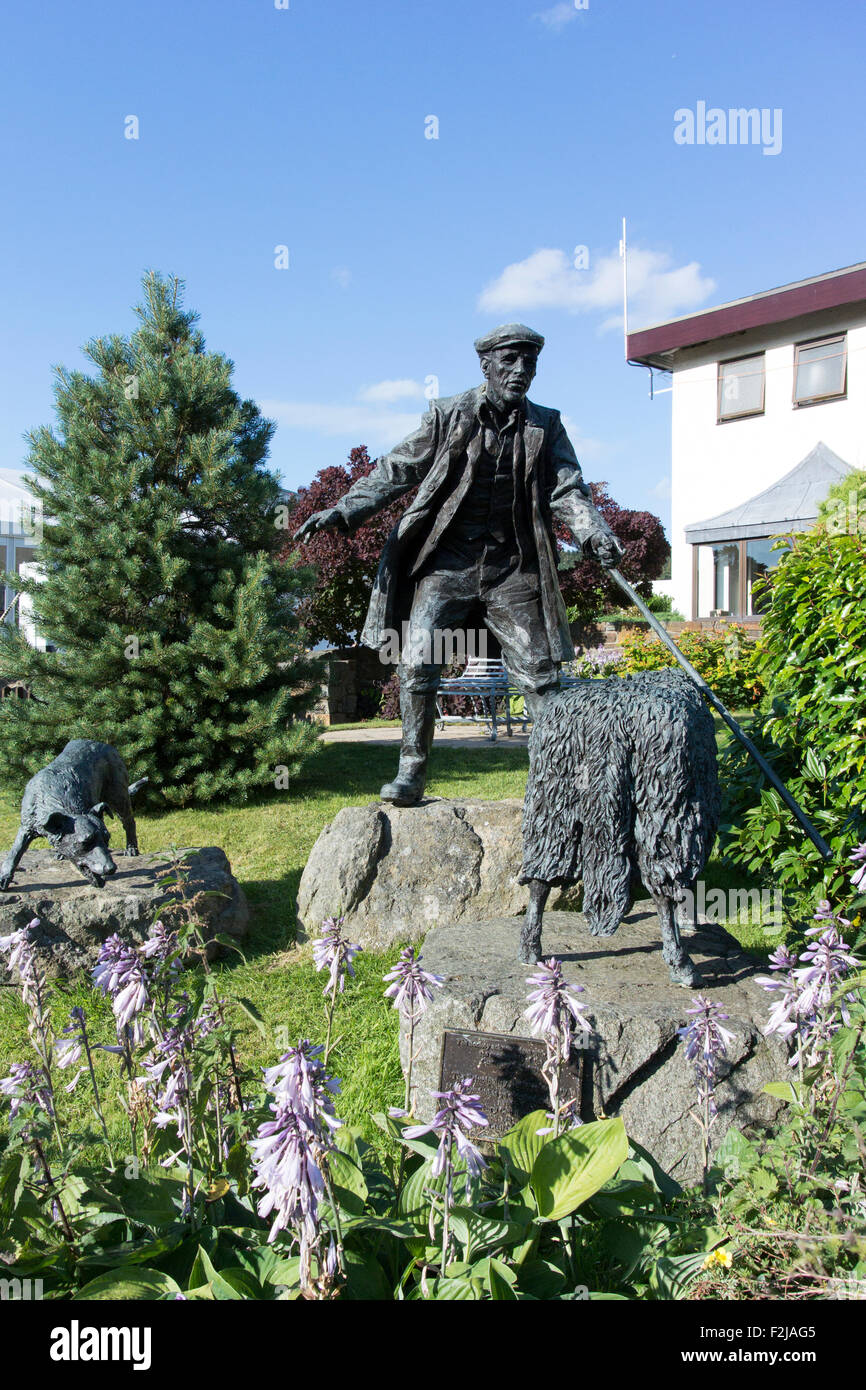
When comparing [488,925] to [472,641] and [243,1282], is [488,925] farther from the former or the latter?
[243,1282]

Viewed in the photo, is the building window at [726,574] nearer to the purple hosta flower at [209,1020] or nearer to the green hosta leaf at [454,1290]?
the purple hosta flower at [209,1020]

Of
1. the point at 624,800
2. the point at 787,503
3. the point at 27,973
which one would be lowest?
the point at 27,973

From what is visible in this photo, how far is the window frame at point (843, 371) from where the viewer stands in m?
16.4

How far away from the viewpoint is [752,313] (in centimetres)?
1720

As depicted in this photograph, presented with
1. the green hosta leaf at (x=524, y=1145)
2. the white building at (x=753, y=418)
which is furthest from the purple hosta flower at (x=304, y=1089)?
the white building at (x=753, y=418)

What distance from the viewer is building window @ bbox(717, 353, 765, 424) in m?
17.8

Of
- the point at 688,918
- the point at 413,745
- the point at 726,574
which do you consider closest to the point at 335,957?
the point at 688,918

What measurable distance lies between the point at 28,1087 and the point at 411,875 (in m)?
3.06

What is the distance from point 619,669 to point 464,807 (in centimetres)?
698

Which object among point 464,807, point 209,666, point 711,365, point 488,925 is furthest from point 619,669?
point 711,365

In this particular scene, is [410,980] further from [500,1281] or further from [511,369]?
[511,369]

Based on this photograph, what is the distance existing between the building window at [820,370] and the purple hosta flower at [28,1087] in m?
17.9

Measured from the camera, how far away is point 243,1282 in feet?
5.92

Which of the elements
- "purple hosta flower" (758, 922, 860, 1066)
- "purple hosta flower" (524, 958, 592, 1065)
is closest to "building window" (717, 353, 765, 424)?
"purple hosta flower" (758, 922, 860, 1066)
